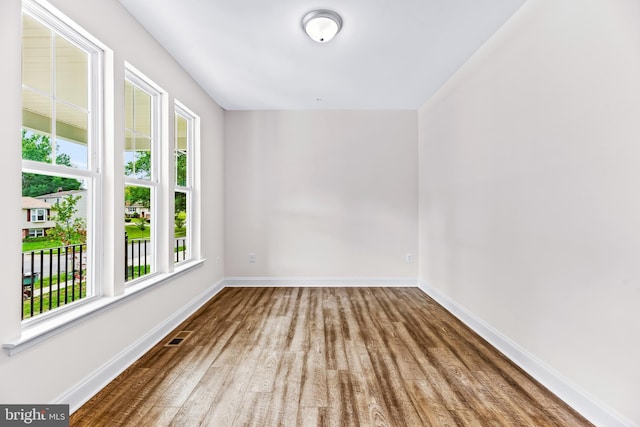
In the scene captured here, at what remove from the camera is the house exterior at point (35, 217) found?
164cm

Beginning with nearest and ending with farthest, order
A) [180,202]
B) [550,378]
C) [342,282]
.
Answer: [550,378] < [180,202] < [342,282]

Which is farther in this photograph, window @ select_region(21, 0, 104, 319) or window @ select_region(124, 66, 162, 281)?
window @ select_region(124, 66, 162, 281)

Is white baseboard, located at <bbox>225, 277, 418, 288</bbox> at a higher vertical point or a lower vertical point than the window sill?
lower

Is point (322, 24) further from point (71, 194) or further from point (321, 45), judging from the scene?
point (71, 194)

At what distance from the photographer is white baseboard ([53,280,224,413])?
175cm

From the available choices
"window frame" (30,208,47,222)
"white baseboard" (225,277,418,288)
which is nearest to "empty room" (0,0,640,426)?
"window frame" (30,208,47,222)

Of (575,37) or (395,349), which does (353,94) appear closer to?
(575,37)

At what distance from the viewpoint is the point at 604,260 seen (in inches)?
63.5

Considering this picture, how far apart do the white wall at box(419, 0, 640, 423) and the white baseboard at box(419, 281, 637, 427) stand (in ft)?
0.14

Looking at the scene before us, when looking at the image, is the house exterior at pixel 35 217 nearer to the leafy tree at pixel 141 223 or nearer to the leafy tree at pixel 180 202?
the leafy tree at pixel 141 223

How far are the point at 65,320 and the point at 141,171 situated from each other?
141cm

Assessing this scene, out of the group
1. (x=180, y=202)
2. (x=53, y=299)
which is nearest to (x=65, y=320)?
(x=53, y=299)

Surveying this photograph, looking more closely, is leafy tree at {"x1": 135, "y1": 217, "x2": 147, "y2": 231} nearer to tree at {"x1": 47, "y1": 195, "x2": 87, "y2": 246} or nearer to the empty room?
the empty room

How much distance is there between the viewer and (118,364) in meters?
2.12
